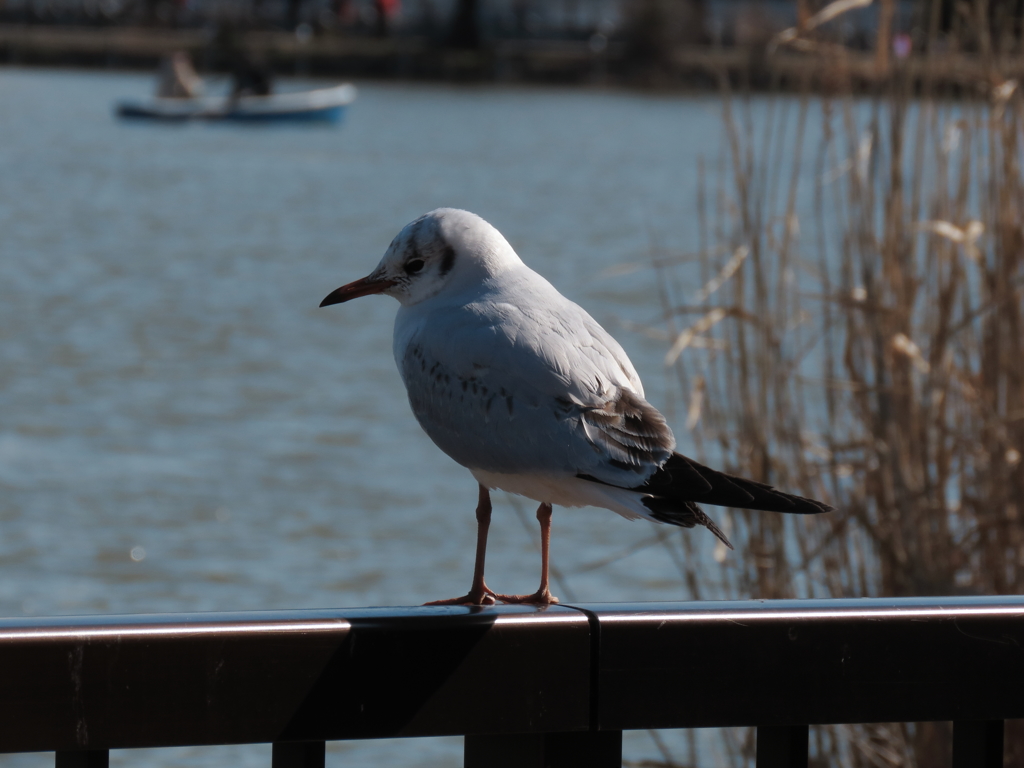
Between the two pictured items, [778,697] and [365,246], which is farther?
[365,246]

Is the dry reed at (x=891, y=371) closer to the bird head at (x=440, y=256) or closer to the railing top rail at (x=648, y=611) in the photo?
the bird head at (x=440, y=256)

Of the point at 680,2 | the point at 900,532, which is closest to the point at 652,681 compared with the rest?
the point at 900,532

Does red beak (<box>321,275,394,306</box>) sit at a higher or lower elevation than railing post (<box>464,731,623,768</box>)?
higher

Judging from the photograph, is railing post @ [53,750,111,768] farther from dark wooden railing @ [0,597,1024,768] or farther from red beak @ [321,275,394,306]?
red beak @ [321,275,394,306]

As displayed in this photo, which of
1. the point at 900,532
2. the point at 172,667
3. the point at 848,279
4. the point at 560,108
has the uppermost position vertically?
the point at 172,667

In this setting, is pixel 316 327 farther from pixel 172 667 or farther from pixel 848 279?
pixel 172 667

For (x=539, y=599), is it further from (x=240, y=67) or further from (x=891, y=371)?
(x=240, y=67)

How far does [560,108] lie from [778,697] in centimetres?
4120

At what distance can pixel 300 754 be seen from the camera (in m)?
1.21

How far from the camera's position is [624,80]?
47344 mm

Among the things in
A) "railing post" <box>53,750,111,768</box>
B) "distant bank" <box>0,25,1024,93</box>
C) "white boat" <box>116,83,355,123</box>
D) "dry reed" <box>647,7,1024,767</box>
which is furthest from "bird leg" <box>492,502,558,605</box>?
"distant bank" <box>0,25,1024,93</box>

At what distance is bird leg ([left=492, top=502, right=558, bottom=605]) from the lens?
160 cm

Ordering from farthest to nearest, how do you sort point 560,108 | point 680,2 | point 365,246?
point 680,2 < point 560,108 < point 365,246

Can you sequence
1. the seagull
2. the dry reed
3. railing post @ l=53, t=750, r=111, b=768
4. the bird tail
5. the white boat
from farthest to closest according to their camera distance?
the white boat → the dry reed → the seagull → the bird tail → railing post @ l=53, t=750, r=111, b=768
